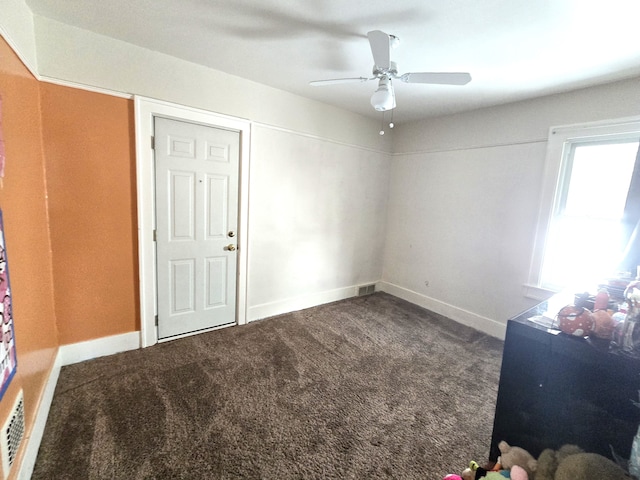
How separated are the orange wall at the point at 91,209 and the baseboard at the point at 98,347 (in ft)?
0.16

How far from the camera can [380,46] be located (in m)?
1.60

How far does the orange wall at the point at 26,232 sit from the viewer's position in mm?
1430

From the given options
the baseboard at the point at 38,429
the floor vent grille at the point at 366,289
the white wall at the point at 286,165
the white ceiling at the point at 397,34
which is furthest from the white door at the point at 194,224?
the floor vent grille at the point at 366,289

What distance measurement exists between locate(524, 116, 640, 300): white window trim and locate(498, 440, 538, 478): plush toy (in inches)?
84.7

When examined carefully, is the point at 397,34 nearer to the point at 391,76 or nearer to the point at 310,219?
the point at 391,76

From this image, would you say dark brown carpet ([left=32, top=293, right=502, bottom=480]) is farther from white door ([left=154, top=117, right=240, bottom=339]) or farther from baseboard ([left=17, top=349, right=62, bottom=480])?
white door ([left=154, top=117, right=240, bottom=339])

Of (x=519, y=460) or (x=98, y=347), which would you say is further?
(x=98, y=347)

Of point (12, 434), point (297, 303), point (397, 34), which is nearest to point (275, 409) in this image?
point (12, 434)

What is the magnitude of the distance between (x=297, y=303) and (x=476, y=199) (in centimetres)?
248

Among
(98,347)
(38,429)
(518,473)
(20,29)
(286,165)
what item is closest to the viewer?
(518,473)

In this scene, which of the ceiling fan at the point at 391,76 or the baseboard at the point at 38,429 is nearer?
the baseboard at the point at 38,429

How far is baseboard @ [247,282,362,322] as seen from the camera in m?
3.22

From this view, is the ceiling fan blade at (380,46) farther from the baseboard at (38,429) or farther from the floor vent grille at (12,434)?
the baseboard at (38,429)

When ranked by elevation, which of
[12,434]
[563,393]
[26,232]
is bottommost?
[12,434]
